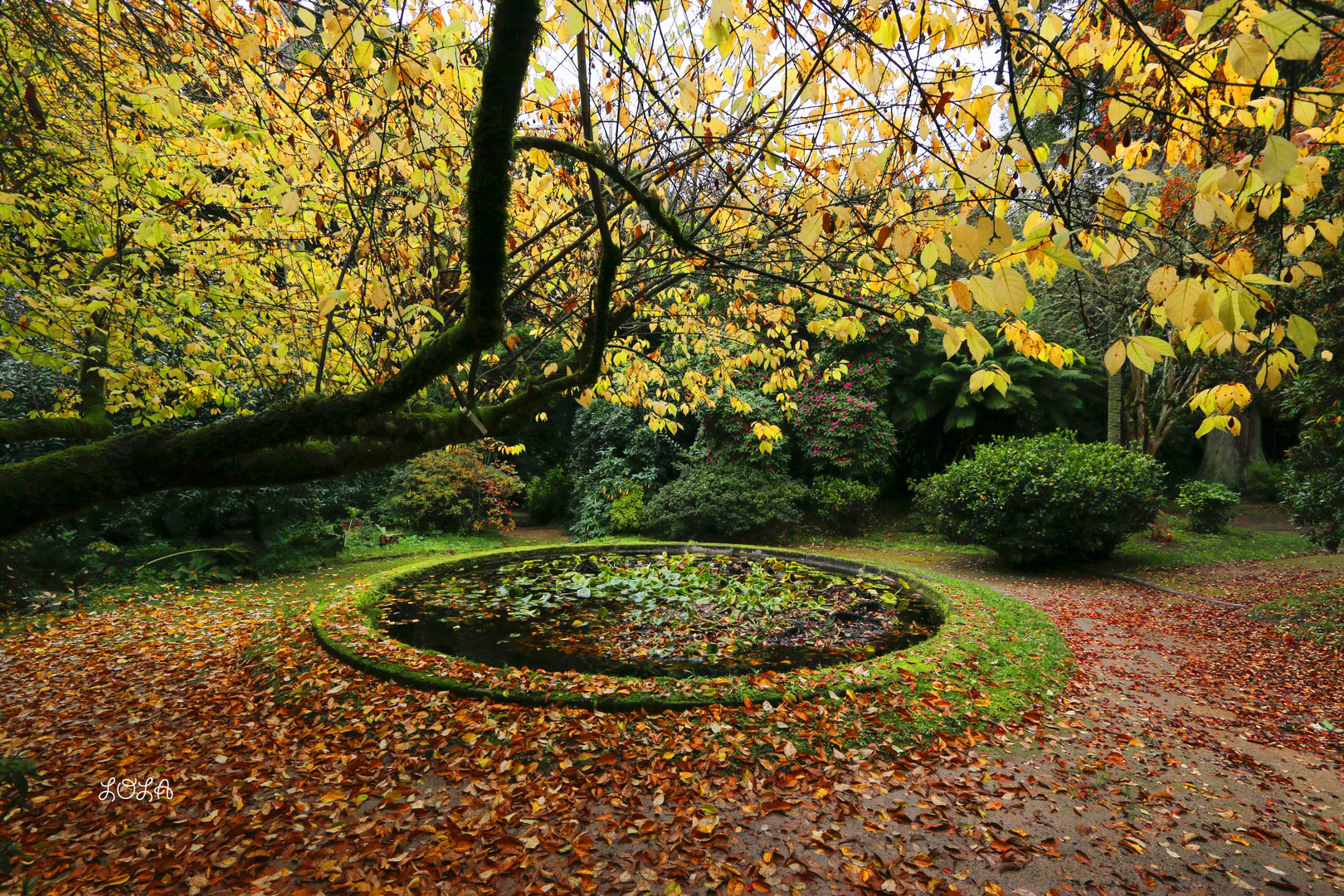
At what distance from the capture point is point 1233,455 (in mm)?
15156

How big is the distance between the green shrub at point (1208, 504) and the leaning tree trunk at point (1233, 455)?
4.45 meters

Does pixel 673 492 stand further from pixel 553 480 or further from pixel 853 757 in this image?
pixel 853 757

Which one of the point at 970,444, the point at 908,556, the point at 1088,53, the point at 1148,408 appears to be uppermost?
the point at 1088,53

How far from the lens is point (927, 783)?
3020mm

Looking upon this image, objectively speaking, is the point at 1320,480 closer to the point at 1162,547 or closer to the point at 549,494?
the point at 1162,547

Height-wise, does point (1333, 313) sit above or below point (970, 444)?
above

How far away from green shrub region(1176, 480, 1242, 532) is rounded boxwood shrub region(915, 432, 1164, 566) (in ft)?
10.8

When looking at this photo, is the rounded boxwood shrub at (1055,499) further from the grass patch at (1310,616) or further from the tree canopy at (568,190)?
the tree canopy at (568,190)

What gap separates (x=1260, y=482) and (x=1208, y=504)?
498cm

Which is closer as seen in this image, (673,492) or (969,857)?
(969,857)

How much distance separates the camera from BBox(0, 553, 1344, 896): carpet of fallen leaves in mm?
2457

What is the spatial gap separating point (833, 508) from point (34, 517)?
11.7 meters

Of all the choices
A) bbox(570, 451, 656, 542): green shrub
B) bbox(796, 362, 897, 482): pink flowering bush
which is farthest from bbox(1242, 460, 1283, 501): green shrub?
bbox(570, 451, 656, 542): green shrub

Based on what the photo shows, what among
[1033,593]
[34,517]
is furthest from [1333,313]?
[34,517]
